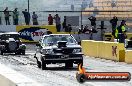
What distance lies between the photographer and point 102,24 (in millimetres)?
40938

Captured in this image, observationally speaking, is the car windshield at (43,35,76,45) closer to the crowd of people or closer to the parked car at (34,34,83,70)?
the parked car at (34,34,83,70)

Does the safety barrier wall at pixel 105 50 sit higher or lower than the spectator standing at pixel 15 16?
lower

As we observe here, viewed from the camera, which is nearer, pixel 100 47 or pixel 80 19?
pixel 100 47

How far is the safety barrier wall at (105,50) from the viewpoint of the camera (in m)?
25.4

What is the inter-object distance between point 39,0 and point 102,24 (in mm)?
9786

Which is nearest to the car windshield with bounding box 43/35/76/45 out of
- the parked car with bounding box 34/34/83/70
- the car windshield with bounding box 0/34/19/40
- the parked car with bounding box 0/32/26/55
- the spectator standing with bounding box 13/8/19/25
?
the parked car with bounding box 34/34/83/70

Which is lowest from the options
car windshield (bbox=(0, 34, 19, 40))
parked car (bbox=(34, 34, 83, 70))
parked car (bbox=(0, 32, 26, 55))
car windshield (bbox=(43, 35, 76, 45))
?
parked car (bbox=(0, 32, 26, 55))

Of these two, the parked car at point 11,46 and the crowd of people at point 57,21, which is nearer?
the parked car at point 11,46

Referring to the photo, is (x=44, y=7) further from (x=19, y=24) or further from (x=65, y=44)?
(x=65, y=44)

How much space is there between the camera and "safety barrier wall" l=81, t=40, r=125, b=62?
25359mm

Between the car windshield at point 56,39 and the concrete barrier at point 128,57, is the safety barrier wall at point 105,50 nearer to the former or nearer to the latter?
the concrete barrier at point 128,57

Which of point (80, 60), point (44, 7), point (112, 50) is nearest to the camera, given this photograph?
point (80, 60)

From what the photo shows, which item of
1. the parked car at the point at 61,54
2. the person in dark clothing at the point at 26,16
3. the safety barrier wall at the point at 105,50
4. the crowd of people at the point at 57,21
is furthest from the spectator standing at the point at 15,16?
the parked car at the point at 61,54

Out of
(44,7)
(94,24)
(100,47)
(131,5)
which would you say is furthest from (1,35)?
(131,5)
